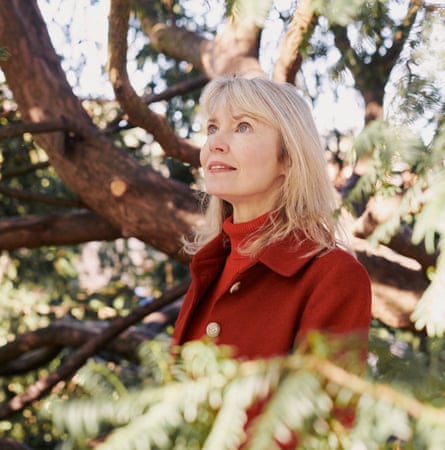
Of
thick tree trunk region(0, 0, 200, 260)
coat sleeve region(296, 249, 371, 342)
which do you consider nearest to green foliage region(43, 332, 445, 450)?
coat sleeve region(296, 249, 371, 342)

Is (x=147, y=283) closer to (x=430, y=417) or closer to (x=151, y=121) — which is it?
(x=151, y=121)

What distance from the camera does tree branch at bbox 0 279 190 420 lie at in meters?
4.19

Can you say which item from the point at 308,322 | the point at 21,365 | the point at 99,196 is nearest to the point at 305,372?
the point at 308,322

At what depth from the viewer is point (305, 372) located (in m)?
0.75

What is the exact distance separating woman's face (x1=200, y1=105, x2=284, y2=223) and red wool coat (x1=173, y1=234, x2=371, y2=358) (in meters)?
0.22

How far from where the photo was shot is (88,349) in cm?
418

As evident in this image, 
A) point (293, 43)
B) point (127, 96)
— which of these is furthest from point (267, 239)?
point (127, 96)

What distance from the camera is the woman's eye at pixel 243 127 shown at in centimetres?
214

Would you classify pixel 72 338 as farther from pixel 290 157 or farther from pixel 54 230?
pixel 290 157

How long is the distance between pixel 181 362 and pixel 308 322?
3.17ft

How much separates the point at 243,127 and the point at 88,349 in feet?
7.72

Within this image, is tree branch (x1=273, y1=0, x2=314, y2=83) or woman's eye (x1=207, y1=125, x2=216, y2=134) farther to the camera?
tree branch (x1=273, y1=0, x2=314, y2=83)

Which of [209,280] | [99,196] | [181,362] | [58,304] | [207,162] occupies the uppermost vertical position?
[181,362]

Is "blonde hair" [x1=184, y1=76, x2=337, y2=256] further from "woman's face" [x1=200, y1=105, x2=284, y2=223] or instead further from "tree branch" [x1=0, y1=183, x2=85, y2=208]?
"tree branch" [x1=0, y1=183, x2=85, y2=208]
